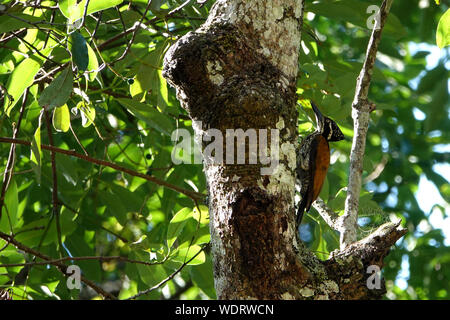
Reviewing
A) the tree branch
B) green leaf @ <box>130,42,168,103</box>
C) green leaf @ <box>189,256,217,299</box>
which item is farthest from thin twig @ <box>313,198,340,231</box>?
green leaf @ <box>130,42,168,103</box>

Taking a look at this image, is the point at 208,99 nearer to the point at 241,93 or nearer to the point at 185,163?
the point at 241,93

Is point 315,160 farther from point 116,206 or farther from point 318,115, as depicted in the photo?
point 116,206

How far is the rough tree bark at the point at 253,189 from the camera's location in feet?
5.60

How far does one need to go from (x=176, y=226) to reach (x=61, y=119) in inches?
26.5

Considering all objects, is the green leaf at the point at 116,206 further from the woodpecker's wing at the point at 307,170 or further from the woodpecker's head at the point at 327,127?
the woodpecker's head at the point at 327,127

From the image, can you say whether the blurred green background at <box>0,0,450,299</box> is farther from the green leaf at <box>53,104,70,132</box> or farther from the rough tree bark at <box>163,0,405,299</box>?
the rough tree bark at <box>163,0,405,299</box>

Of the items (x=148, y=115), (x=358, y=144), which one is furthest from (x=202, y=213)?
(x=358, y=144)

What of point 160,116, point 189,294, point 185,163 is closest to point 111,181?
point 185,163

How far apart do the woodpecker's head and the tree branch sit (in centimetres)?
76

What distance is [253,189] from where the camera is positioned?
1754 mm

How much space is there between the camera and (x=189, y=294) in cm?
563

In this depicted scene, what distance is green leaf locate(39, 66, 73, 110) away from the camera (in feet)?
6.81

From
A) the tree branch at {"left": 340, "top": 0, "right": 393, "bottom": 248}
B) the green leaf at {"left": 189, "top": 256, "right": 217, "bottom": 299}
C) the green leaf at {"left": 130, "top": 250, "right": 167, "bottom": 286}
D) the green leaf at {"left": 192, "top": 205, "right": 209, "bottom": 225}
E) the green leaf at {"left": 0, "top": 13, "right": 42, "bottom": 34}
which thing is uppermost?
the green leaf at {"left": 0, "top": 13, "right": 42, "bottom": 34}

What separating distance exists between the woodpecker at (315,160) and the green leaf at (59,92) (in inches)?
56.5
